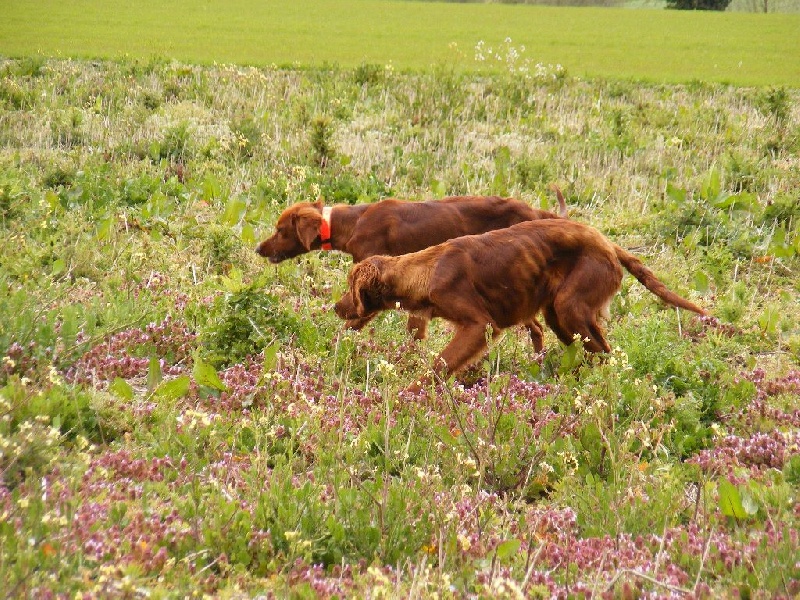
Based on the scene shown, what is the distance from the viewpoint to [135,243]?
6.99 meters

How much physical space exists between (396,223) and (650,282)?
2.06 m

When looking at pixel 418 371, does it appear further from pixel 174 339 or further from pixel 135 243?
pixel 135 243

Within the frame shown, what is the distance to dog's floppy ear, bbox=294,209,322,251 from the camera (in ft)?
22.3

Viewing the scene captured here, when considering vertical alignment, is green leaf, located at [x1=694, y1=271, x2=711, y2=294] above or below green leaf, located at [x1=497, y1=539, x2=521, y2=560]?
below

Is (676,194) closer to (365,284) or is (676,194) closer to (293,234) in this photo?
(293,234)

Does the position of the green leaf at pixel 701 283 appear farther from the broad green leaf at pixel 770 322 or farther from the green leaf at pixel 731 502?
the green leaf at pixel 731 502

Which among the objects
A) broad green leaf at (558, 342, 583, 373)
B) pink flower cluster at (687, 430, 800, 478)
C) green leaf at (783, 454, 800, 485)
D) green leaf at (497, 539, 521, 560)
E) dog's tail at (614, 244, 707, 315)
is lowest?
broad green leaf at (558, 342, 583, 373)

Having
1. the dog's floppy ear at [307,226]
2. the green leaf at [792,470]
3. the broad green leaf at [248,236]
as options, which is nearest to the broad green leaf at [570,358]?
the green leaf at [792,470]

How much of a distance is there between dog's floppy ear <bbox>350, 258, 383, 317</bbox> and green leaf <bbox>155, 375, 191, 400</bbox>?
1.30 m

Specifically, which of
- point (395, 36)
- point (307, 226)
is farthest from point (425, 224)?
point (395, 36)

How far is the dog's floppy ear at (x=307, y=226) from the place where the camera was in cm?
679

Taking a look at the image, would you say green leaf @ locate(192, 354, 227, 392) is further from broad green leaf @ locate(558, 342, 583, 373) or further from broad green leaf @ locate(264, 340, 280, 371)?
broad green leaf @ locate(558, 342, 583, 373)

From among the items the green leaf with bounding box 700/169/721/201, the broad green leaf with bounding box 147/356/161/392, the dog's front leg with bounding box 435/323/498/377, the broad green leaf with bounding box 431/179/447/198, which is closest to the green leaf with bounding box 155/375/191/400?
the broad green leaf with bounding box 147/356/161/392

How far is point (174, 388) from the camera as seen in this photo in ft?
14.7
